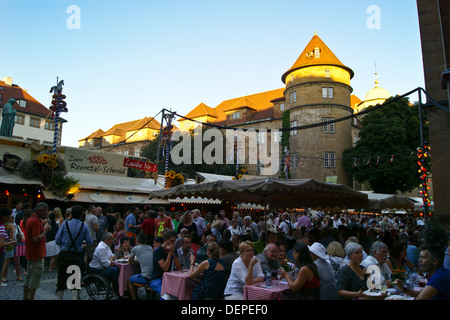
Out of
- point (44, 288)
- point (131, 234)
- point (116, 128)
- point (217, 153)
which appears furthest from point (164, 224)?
point (116, 128)

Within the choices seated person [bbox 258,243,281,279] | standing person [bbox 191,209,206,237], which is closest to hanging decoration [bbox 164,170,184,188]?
standing person [bbox 191,209,206,237]

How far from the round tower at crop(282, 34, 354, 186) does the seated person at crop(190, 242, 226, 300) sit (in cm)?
4301

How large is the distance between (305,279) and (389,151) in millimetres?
41392

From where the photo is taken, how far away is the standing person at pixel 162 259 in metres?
6.38

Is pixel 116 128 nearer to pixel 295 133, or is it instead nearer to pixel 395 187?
A: pixel 295 133

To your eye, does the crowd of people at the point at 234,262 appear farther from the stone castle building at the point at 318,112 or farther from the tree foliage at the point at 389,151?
the stone castle building at the point at 318,112

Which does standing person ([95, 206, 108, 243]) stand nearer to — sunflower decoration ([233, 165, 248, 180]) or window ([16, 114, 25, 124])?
sunflower decoration ([233, 165, 248, 180])

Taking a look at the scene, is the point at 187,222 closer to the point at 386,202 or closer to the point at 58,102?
the point at 386,202

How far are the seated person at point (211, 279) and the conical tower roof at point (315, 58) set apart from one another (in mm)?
47400

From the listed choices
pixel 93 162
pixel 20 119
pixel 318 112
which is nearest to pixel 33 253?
pixel 93 162

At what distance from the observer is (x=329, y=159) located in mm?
47656

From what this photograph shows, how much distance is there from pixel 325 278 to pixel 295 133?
153 feet

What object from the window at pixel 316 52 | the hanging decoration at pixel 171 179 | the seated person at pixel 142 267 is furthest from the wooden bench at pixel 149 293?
the window at pixel 316 52
